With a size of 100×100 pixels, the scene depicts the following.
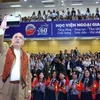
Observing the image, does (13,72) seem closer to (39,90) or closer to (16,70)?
(16,70)

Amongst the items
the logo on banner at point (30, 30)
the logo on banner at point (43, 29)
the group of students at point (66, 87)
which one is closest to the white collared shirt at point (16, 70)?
the group of students at point (66, 87)

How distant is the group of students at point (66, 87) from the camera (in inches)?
264

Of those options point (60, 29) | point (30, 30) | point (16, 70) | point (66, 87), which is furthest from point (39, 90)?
point (30, 30)

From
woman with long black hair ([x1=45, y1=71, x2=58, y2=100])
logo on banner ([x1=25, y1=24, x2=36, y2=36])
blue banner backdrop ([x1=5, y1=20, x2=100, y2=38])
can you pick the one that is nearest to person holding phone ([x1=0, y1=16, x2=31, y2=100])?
woman with long black hair ([x1=45, y1=71, x2=58, y2=100])

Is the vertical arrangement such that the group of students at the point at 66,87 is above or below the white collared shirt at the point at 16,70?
below

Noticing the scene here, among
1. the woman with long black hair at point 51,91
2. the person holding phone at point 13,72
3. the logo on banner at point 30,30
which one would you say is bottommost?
the woman with long black hair at point 51,91

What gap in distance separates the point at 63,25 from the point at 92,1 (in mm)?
5629

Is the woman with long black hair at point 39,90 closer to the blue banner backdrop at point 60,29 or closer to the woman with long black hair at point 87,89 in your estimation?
the woman with long black hair at point 87,89

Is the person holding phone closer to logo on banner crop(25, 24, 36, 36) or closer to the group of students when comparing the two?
the group of students

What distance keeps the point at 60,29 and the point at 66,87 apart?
8.41m

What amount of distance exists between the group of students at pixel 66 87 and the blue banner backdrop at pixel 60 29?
25.2 feet

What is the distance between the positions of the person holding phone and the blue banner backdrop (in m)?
11.9

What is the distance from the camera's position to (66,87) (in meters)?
6.90

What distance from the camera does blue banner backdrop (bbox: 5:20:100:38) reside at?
14.7 metres
